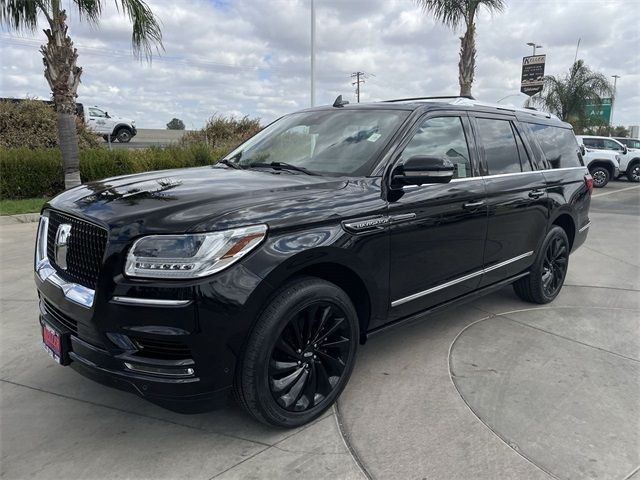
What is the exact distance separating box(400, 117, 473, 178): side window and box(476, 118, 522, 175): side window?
28 centimetres

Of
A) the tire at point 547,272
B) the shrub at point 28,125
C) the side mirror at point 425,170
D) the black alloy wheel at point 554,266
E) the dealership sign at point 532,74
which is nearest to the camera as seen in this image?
the side mirror at point 425,170

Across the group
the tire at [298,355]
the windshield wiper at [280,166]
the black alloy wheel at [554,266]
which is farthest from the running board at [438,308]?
the windshield wiper at [280,166]

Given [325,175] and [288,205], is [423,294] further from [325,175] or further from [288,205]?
[288,205]

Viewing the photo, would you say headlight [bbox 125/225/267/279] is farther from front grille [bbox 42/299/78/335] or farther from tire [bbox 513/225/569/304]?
tire [bbox 513/225/569/304]

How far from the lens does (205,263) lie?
236 cm

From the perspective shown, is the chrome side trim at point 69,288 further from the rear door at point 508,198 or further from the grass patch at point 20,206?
the grass patch at point 20,206

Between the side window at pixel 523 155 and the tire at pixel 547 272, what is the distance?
0.76m

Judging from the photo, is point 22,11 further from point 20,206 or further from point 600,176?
point 600,176

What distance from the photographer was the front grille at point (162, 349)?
2367 millimetres

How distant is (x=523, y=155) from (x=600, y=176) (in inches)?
697

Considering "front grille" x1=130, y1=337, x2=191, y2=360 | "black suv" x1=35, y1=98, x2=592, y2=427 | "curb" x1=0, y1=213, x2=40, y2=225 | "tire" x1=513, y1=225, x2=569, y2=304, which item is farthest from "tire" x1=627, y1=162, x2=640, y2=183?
"front grille" x1=130, y1=337, x2=191, y2=360

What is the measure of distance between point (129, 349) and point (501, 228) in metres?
3.02

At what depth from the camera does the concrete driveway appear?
2570mm

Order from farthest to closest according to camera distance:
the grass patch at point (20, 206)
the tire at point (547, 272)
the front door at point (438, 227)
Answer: the grass patch at point (20, 206) → the tire at point (547, 272) → the front door at point (438, 227)
